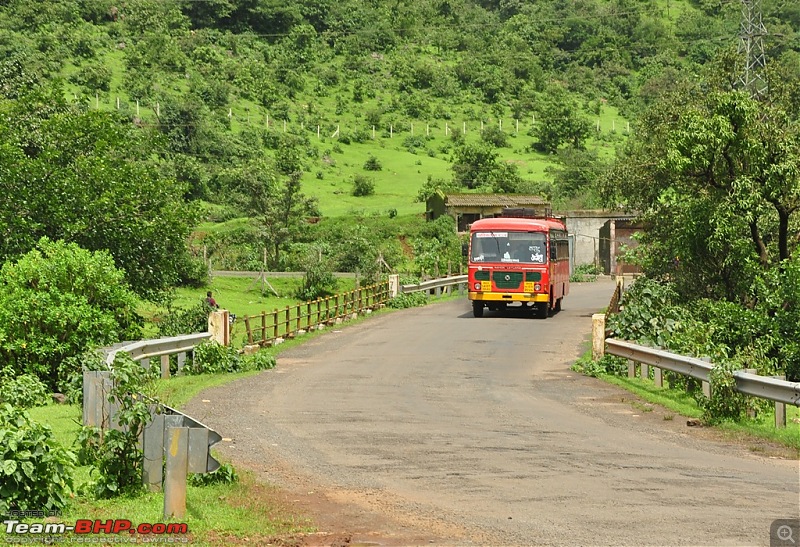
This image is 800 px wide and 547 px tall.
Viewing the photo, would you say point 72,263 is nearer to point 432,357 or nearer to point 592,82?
point 432,357

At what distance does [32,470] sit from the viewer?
9453 mm

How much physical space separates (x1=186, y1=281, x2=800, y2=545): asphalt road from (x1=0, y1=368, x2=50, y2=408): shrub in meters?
2.56

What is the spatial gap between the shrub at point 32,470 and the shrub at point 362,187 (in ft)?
277

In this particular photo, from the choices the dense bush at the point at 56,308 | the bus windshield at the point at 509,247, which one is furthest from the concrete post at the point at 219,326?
the bus windshield at the point at 509,247

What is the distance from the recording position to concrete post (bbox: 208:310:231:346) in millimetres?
25078

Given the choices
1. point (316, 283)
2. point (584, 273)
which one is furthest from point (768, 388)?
point (584, 273)

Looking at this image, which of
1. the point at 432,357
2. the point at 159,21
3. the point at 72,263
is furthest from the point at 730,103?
the point at 159,21

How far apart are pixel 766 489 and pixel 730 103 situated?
15635mm

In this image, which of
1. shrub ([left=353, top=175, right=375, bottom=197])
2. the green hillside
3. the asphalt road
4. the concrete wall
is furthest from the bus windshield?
shrub ([left=353, top=175, right=375, bottom=197])

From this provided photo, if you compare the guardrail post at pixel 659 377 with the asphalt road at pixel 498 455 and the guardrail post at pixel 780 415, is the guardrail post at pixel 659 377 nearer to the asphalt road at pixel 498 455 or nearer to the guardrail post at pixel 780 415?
the asphalt road at pixel 498 455

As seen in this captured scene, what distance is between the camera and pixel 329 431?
14648mm

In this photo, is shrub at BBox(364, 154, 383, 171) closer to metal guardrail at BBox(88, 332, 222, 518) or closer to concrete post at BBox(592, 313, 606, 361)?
concrete post at BBox(592, 313, 606, 361)

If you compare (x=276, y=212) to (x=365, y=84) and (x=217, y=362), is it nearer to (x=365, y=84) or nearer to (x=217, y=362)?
(x=217, y=362)

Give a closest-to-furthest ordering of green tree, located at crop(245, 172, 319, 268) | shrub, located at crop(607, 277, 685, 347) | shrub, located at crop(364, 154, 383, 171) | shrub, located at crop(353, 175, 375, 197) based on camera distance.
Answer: shrub, located at crop(607, 277, 685, 347) → green tree, located at crop(245, 172, 319, 268) → shrub, located at crop(353, 175, 375, 197) → shrub, located at crop(364, 154, 383, 171)
